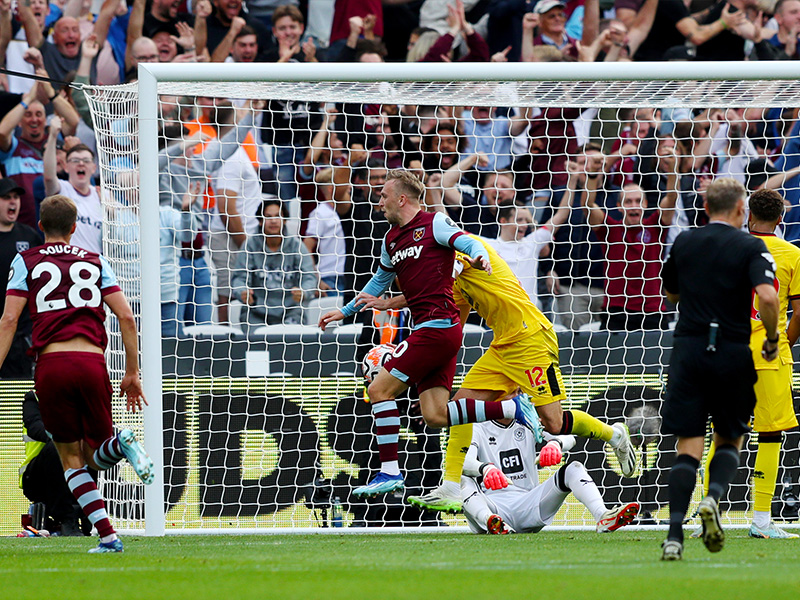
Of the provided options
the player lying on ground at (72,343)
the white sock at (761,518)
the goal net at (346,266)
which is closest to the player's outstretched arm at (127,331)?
the player lying on ground at (72,343)

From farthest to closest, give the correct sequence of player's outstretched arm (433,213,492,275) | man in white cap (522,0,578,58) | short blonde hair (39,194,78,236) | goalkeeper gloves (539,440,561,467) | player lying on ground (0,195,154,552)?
man in white cap (522,0,578,58)
goalkeeper gloves (539,440,561,467)
player's outstretched arm (433,213,492,275)
short blonde hair (39,194,78,236)
player lying on ground (0,195,154,552)

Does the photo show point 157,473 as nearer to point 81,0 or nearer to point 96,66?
point 96,66

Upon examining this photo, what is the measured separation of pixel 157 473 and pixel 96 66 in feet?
20.7

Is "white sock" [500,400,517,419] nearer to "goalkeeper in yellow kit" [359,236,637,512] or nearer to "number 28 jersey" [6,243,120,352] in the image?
"goalkeeper in yellow kit" [359,236,637,512]

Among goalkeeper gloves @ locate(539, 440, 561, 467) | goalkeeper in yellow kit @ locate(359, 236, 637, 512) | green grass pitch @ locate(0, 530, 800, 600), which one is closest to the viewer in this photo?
A: green grass pitch @ locate(0, 530, 800, 600)

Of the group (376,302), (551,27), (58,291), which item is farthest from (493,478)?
(551,27)

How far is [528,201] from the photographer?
35.5ft

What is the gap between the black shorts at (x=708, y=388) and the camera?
5176 mm

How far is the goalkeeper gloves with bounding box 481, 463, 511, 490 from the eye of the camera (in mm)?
7008

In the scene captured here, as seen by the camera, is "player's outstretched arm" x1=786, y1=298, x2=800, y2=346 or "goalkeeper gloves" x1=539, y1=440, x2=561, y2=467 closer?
"player's outstretched arm" x1=786, y1=298, x2=800, y2=346

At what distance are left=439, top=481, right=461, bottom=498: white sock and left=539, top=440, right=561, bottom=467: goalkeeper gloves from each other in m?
0.59

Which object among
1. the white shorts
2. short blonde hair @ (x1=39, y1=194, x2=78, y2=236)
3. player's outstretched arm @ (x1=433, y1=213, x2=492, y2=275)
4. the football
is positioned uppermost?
short blonde hair @ (x1=39, y1=194, x2=78, y2=236)

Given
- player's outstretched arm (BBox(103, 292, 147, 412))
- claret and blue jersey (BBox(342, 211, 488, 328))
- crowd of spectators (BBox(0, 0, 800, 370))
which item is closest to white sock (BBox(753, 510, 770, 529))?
claret and blue jersey (BBox(342, 211, 488, 328))

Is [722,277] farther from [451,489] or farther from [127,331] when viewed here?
[127,331]
